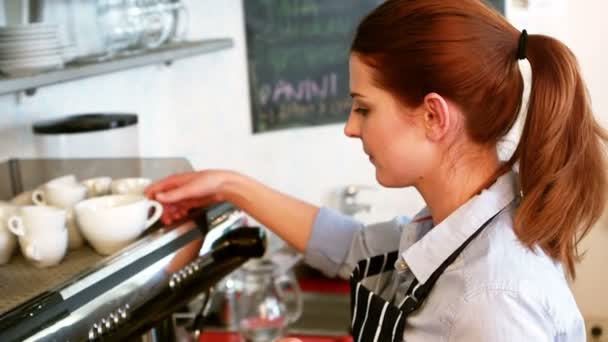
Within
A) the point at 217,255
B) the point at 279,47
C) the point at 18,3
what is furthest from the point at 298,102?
the point at 217,255

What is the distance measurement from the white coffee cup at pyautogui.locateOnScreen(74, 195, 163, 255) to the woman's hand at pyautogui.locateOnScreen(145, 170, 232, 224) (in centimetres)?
8

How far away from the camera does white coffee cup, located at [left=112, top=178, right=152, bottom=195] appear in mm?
1115

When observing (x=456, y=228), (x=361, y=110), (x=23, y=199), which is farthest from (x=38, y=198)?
(x=456, y=228)

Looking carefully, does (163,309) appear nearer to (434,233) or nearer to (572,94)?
(434,233)

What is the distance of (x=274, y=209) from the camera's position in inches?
53.1

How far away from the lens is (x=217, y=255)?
1.10 meters

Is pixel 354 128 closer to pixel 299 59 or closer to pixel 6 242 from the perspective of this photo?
pixel 6 242

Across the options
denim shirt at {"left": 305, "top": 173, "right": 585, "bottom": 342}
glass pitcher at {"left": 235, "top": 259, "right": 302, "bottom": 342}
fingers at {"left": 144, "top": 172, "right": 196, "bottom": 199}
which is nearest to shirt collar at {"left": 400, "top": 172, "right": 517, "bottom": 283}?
denim shirt at {"left": 305, "top": 173, "right": 585, "bottom": 342}

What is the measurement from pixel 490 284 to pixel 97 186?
0.61 metres

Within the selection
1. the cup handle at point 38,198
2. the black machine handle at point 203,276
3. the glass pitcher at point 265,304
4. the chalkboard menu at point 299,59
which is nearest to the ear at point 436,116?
the black machine handle at point 203,276

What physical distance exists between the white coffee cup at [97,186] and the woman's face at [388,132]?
0.40m

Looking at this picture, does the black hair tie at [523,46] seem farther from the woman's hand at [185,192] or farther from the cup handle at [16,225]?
the cup handle at [16,225]

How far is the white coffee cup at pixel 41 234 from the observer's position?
0.89m

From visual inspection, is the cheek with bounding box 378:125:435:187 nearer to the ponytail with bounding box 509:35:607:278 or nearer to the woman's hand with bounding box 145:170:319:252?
the ponytail with bounding box 509:35:607:278
